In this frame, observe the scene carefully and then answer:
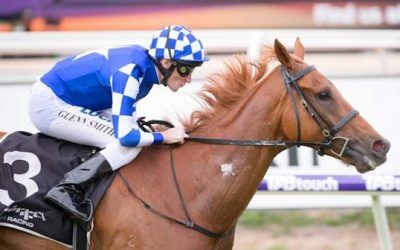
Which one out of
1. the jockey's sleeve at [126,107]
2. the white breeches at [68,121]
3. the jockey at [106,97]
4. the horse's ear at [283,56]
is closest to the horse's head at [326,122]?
the horse's ear at [283,56]

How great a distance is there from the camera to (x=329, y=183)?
245 inches

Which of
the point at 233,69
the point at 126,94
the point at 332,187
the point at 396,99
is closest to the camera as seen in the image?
the point at 126,94

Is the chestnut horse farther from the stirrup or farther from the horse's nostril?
the stirrup

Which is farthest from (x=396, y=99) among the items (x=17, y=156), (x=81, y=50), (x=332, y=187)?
(x=17, y=156)

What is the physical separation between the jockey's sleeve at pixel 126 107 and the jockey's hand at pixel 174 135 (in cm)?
13

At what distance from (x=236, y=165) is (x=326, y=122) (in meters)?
0.56

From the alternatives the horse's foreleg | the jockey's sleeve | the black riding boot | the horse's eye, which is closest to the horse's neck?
the horse's eye

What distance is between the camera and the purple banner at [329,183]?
6.20 m

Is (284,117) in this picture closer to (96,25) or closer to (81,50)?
(81,50)

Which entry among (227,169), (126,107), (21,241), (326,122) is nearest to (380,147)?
(326,122)

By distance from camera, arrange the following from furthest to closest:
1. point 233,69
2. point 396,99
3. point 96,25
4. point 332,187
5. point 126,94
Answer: point 96,25 < point 396,99 < point 332,187 < point 233,69 < point 126,94

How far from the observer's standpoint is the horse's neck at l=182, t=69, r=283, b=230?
471 centimetres

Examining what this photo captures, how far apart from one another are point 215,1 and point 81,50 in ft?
5.51

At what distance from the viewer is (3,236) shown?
4.77 meters
